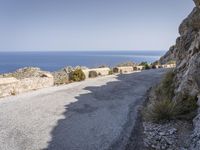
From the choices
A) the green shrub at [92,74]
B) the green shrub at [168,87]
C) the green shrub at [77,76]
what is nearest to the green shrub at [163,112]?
the green shrub at [168,87]

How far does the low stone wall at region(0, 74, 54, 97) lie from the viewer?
51.3 ft

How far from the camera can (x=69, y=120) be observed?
1043 centimetres

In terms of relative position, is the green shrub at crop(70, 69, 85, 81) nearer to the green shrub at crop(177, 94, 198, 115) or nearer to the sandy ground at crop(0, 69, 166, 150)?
the sandy ground at crop(0, 69, 166, 150)

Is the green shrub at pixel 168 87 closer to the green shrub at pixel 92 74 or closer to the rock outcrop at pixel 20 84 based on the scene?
the rock outcrop at pixel 20 84

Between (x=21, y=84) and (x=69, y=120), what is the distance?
24.6 feet

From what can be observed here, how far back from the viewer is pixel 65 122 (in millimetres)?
10172

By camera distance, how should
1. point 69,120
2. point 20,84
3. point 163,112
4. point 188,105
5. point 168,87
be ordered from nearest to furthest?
point 163,112 → point 188,105 → point 69,120 → point 168,87 → point 20,84

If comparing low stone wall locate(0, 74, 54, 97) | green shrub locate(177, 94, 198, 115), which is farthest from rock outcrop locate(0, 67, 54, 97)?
green shrub locate(177, 94, 198, 115)

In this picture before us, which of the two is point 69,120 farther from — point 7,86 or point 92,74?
point 92,74

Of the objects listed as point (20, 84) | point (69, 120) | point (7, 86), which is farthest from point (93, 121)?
point (20, 84)

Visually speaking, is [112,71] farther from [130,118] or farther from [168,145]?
[168,145]

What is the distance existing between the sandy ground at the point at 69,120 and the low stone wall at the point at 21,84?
Result: 150 cm

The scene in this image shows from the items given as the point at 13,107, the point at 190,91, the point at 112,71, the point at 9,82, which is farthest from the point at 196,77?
the point at 112,71

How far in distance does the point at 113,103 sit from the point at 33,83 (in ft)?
22.1
